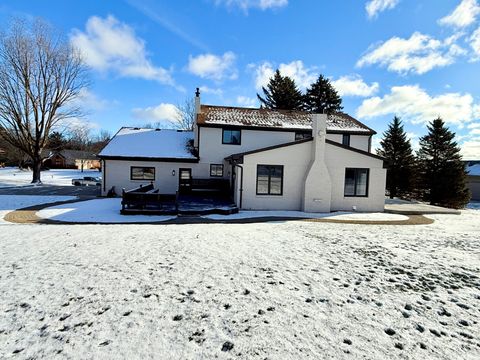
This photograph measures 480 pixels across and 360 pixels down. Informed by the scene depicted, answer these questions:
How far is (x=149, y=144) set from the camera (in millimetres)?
19438

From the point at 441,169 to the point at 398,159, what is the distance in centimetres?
400

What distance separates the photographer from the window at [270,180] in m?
13.7

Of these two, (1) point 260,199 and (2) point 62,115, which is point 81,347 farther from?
(2) point 62,115

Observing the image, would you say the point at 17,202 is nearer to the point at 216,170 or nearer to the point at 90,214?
the point at 90,214

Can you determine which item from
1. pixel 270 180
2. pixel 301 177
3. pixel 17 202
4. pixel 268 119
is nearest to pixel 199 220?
pixel 270 180

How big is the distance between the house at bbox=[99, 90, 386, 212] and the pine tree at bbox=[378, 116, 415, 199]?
10.1 metres

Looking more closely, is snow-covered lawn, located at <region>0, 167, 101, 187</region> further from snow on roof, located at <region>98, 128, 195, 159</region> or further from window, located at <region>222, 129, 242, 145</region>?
window, located at <region>222, 129, 242, 145</region>

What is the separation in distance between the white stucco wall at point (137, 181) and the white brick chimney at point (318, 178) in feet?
27.3

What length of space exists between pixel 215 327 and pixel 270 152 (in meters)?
10.8

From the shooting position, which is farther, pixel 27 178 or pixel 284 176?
pixel 27 178

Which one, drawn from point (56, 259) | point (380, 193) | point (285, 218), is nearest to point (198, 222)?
point (285, 218)

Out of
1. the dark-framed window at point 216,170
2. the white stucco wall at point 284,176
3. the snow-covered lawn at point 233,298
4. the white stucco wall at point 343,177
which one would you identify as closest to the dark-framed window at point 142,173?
the dark-framed window at point 216,170

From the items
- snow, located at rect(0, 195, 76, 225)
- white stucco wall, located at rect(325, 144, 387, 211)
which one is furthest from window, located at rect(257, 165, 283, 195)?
snow, located at rect(0, 195, 76, 225)

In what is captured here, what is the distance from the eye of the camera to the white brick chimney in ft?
43.9
